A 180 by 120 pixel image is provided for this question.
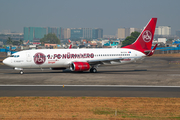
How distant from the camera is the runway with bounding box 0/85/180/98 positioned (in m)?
24.3

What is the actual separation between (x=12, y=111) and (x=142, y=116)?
9079 mm

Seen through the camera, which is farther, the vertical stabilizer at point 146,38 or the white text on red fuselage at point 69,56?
the vertical stabilizer at point 146,38

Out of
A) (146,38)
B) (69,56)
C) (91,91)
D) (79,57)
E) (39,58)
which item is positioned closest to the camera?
(91,91)

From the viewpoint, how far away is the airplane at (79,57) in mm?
41062

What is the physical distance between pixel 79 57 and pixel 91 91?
18.3 meters

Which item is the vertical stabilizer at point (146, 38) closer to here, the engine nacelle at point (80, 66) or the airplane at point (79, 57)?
the airplane at point (79, 57)

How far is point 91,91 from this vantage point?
25938 millimetres

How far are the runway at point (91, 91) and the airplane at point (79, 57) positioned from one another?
12.3m

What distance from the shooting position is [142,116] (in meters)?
16.6

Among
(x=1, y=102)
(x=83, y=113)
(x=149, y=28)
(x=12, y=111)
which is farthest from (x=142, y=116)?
(x=149, y=28)

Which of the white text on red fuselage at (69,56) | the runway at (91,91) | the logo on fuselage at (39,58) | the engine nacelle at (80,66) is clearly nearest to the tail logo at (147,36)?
the white text on red fuselage at (69,56)

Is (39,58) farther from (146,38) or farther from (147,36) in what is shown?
(147,36)

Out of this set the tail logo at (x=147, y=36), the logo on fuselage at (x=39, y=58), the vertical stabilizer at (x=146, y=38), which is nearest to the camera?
the logo on fuselage at (x=39, y=58)

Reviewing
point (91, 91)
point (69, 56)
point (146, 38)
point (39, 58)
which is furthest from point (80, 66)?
point (91, 91)
